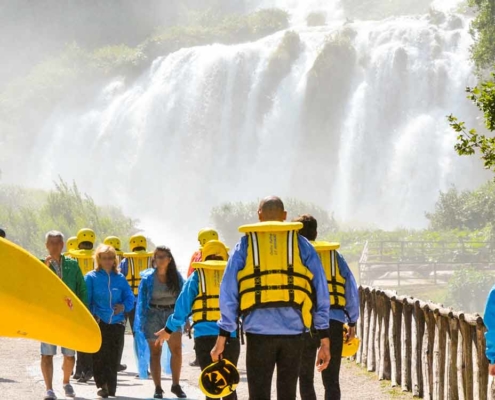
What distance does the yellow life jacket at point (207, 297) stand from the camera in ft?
27.5

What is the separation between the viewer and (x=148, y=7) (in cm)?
12662

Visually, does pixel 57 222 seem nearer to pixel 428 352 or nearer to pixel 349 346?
pixel 428 352

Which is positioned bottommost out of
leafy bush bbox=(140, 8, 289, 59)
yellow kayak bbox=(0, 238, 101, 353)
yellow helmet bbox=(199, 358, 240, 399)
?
yellow helmet bbox=(199, 358, 240, 399)

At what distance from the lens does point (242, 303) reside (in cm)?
595

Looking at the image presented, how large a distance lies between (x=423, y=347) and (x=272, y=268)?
540cm

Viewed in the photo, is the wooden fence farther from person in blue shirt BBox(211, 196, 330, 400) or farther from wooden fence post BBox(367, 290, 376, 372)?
person in blue shirt BBox(211, 196, 330, 400)

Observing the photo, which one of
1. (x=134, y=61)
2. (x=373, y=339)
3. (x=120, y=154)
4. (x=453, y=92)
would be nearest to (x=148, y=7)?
(x=134, y=61)

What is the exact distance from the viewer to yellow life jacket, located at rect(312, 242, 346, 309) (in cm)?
782

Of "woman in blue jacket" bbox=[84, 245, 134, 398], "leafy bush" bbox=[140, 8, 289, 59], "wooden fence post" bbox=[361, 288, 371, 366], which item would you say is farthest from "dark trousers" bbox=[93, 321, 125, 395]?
"leafy bush" bbox=[140, 8, 289, 59]

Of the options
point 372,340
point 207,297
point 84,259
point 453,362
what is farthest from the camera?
point 372,340

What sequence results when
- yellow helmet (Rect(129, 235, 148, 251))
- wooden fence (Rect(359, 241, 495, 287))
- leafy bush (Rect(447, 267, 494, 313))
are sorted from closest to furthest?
yellow helmet (Rect(129, 235, 148, 251)) < leafy bush (Rect(447, 267, 494, 313)) < wooden fence (Rect(359, 241, 495, 287))

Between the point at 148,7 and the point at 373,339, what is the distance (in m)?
116

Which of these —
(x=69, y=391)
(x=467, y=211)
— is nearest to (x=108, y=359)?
(x=69, y=391)

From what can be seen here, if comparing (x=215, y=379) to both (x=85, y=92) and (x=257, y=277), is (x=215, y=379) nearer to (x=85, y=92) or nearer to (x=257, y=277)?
(x=257, y=277)
